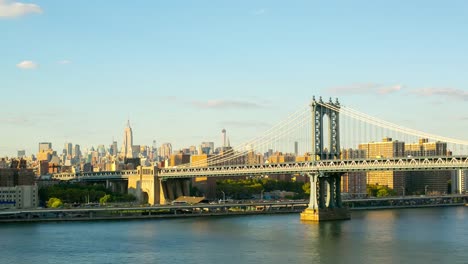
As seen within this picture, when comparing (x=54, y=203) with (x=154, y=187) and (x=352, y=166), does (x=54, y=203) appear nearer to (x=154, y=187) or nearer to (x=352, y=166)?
(x=154, y=187)

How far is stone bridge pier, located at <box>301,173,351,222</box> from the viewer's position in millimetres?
56969

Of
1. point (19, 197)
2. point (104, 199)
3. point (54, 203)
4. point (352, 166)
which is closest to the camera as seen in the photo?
point (352, 166)

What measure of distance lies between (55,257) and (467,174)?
319 feet

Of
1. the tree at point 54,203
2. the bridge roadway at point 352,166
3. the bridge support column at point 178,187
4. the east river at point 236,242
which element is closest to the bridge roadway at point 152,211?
the east river at point 236,242

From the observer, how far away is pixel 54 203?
71.2 m

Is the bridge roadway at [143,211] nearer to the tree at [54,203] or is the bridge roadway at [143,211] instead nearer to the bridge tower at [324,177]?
the tree at [54,203]

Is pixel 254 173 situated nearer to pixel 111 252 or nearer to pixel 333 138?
pixel 333 138

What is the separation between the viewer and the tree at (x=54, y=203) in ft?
232

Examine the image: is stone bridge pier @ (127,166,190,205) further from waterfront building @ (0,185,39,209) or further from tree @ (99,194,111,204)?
waterfront building @ (0,185,39,209)

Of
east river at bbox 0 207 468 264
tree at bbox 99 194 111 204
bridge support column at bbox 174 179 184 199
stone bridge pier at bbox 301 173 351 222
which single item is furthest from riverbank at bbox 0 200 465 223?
stone bridge pier at bbox 301 173 351 222

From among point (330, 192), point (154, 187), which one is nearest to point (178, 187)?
point (154, 187)

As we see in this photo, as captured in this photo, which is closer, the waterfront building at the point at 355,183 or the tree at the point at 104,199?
the tree at the point at 104,199

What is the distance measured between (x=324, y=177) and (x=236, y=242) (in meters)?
14.8

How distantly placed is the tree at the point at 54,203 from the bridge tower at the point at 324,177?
22.4 m
